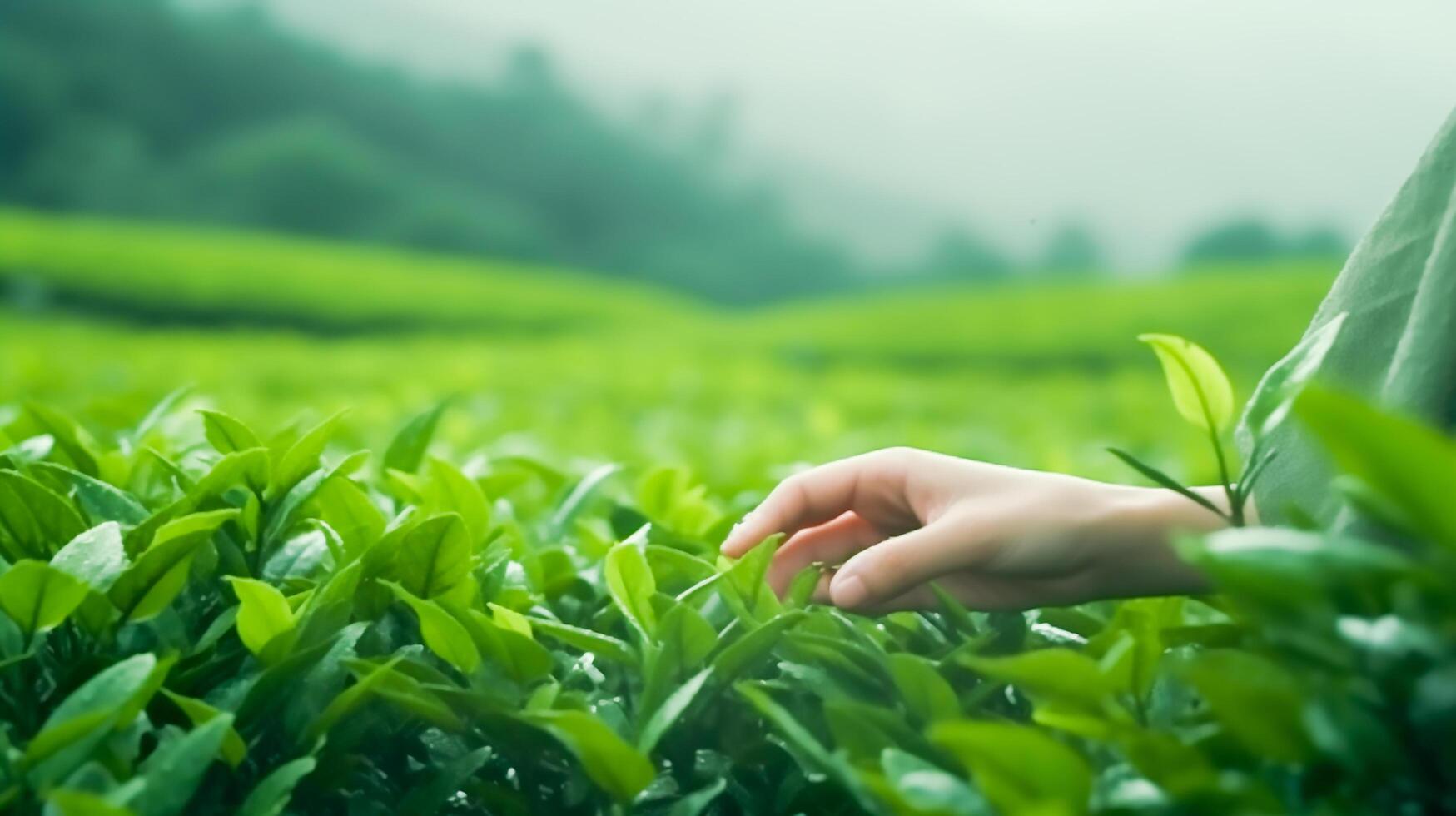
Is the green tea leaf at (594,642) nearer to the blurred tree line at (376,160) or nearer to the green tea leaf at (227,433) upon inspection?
the green tea leaf at (227,433)

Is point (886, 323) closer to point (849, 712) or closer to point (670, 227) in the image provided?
point (849, 712)

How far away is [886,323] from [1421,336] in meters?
9.94

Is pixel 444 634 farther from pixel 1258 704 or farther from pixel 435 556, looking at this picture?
pixel 1258 704

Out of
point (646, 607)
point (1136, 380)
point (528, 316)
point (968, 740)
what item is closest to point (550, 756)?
point (646, 607)

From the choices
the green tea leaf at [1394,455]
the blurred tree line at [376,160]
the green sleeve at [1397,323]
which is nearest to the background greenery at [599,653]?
the green tea leaf at [1394,455]

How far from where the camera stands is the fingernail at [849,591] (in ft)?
3.27

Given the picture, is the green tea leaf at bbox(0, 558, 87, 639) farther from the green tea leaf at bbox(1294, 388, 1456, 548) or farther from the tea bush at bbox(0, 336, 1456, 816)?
the green tea leaf at bbox(1294, 388, 1456, 548)

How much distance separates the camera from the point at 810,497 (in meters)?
1.17

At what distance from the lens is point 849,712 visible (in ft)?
2.75

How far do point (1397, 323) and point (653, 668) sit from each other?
0.61 metres

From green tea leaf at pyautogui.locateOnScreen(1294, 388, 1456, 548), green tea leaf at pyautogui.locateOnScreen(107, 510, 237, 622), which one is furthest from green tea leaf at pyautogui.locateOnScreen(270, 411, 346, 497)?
green tea leaf at pyautogui.locateOnScreen(1294, 388, 1456, 548)

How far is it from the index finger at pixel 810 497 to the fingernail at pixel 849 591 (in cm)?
15

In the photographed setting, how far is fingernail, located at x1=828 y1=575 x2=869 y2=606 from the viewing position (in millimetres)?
996

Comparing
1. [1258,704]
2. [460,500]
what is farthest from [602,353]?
[1258,704]
